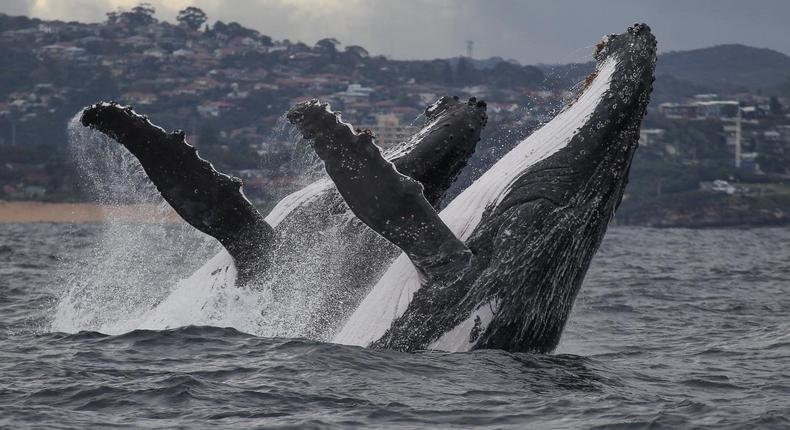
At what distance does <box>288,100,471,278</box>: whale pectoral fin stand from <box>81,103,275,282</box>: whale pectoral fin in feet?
2.96

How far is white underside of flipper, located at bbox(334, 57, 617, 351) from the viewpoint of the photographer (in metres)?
9.46

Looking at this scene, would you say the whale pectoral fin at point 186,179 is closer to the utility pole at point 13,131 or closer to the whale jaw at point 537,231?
the whale jaw at point 537,231

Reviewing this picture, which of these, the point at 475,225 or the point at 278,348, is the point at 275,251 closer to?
the point at 278,348

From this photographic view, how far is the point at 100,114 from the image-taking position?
9328mm

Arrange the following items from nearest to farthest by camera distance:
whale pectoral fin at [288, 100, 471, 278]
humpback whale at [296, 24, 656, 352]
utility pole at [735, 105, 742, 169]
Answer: whale pectoral fin at [288, 100, 471, 278]
humpback whale at [296, 24, 656, 352]
utility pole at [735, 105, 742, 169]

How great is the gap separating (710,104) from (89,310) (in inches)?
6787

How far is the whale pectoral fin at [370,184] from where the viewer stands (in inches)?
348

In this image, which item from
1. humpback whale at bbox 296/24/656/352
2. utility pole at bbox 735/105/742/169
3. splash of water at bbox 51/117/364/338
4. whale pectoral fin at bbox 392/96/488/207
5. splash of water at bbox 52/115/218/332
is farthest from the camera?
utility pole at bbox 735/105/742/169

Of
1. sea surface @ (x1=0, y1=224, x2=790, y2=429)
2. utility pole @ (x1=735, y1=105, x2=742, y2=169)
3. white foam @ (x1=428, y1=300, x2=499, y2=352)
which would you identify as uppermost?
white foam @ (x1=428, y1=300, x2=499, y2=352)

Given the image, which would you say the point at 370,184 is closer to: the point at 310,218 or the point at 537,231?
the point at 537,231

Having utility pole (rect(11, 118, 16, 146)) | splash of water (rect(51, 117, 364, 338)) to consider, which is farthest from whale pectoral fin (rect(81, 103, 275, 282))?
utility pole (rect(11, 118, 16, 146))

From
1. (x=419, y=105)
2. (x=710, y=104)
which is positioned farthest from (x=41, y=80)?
(x=710, y=104)

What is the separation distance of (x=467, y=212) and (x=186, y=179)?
6.38 feet

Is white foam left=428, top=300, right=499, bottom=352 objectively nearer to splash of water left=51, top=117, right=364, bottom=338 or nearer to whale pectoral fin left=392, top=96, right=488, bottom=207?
splash of water left=51, top=117, right=364, bottom=338
